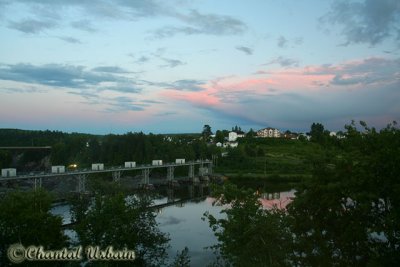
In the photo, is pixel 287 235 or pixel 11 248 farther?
pixel 11 248

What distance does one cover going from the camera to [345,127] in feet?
44.5

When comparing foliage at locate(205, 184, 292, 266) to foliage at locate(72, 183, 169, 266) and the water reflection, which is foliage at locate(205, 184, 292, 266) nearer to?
the water reflection

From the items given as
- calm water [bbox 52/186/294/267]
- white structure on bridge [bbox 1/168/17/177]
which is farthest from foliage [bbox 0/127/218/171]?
white structure on bridge [bbox 1/168/17/177]

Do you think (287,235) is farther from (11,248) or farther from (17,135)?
(17,135)

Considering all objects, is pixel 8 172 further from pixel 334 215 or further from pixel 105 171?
pixel 334 215

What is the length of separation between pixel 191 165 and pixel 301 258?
89.7 meters

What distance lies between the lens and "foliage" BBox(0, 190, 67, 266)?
1812 cm

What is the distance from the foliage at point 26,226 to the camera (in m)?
18.1

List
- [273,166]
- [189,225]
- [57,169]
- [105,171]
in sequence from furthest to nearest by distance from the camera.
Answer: [273,166] → [105,171] → [57,169] → [189,225]

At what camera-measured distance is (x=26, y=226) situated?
18.5m

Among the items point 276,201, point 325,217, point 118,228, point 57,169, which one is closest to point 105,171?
point 57,169

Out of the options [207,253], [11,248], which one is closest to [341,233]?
[11,248]

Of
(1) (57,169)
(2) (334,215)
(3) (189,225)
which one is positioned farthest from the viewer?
(1) (57,169)

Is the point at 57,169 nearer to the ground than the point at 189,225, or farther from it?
farther from it
